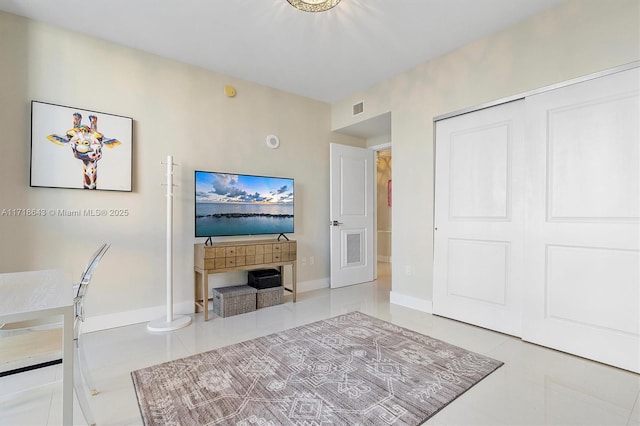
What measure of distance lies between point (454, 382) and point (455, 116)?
2.45 meters

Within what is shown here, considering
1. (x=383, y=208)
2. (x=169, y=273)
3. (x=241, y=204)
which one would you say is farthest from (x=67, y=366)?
(x=383, y=208)

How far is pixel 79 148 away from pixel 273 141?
6.64ft

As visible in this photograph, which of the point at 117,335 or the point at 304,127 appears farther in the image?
the point at 304,127

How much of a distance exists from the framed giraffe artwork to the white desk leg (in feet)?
6.54

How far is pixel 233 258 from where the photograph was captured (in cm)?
322

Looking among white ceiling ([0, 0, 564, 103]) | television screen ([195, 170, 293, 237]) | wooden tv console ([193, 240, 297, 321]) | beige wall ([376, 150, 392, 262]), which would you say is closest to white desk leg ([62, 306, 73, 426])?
wooden tv console ([193, 240, 297, 321])

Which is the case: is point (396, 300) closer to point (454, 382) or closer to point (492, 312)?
point (492, 312)

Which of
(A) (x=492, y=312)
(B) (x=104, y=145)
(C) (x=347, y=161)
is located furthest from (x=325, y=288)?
(B) (x=104, y=145)

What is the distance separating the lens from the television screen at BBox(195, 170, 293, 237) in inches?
130

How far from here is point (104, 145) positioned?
2.82 m

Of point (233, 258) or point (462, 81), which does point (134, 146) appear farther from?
point (462, 81)

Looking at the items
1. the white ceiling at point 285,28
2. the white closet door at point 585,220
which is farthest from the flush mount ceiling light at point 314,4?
the white closet door at point 585,220

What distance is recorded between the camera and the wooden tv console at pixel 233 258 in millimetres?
3076

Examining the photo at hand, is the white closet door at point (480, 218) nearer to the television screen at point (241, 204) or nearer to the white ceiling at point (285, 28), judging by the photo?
the white ceiling at point (285, 28)
